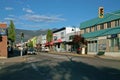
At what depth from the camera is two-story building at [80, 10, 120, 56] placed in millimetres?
57231

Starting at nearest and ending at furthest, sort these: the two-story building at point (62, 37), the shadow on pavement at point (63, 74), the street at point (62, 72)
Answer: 1. the shadow on pavement at point (63, 74)
2. the street at point (62, 72)
3. the two-story building at point (62, 37)

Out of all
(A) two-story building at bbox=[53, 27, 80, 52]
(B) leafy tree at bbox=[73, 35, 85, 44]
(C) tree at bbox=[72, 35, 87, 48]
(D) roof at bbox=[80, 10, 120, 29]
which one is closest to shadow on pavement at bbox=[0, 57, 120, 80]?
(D) roof at bbox=[80, 10, 120, 29]

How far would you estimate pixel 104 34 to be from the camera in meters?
63.4

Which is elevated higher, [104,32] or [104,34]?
[104,32]

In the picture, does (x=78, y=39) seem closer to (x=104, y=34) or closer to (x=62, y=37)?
(x=104, y=34)

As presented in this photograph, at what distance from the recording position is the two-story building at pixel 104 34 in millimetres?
57231

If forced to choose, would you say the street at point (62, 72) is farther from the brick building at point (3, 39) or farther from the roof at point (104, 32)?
the roof at point (104, 32)

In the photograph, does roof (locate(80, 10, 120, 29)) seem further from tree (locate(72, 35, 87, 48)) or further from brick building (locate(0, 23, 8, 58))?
brick building (locate(0, 23, 8, 58))

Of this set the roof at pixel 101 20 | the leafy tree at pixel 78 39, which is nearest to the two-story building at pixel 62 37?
the roof at pixel 101 20

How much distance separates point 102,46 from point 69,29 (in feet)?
132

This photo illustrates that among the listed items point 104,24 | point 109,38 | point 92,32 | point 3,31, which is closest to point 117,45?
point 109,38

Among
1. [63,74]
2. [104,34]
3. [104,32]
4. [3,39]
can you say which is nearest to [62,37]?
[104,32]

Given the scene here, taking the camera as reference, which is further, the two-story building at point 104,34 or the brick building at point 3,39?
the two-story building at point 104,34

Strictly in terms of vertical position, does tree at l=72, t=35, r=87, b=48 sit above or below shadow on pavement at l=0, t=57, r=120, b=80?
above
